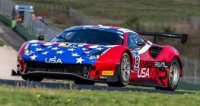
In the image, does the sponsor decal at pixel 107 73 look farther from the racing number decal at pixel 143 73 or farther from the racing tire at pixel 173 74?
the racing tire at pixel 173 74

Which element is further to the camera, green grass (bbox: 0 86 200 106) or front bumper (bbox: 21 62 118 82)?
front bumper (bbox: 21 62 118 82)

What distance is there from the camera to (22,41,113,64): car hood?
13008mm

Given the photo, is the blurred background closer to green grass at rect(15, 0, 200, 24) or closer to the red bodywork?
green grass at rect(15, 0, 200, 24)

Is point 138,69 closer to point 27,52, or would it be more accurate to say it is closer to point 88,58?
point 88,58

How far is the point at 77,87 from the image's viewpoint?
11.5 m

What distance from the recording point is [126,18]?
331ft

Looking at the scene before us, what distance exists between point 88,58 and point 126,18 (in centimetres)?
8816

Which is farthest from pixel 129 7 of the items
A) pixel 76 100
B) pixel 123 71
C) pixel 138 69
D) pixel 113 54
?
pixel 76 100

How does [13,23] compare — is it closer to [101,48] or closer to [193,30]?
[101,48]

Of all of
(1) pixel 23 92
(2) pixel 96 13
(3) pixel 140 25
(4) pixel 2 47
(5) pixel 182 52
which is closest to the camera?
(1) pixel 23 92

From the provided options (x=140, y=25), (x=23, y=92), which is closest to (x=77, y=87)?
(x=23, y=92)

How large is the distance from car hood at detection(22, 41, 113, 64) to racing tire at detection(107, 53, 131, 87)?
1.34 ft

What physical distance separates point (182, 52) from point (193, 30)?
17.7 metres

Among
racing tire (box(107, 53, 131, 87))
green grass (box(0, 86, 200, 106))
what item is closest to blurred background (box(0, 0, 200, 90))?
racing tire (box(107, 53, 131, 87))
